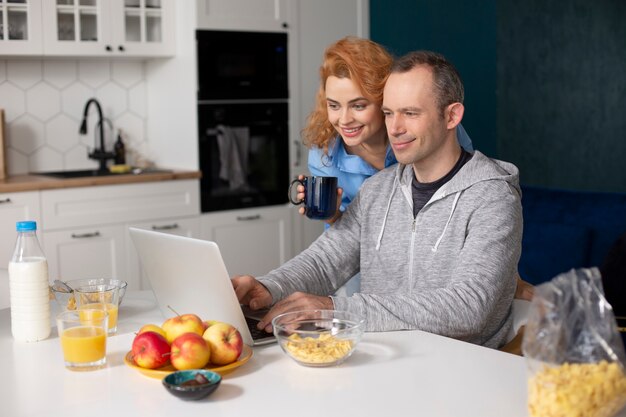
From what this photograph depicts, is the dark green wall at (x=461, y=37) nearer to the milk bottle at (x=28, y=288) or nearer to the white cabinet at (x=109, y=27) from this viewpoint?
the white cabinet at (x=109, y=27)

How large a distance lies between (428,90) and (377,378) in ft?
2.96

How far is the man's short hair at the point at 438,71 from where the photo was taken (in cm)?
229

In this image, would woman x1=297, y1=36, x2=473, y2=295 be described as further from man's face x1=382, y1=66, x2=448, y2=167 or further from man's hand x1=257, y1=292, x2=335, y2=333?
man's hand x1=257, y1=292, x2=335, y2=333

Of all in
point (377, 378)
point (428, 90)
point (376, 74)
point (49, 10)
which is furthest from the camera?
point (49, 10)

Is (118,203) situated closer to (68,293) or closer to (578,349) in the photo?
(68,293)

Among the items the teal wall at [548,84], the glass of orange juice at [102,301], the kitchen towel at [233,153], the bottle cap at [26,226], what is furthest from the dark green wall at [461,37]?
the bottle cap at [26,226]

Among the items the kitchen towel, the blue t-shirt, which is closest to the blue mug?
the blue t-shirt

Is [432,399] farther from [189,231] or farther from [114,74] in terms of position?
[114,74]

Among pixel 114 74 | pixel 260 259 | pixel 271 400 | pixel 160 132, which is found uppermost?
pixel 114 74

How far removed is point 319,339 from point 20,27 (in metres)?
3.20

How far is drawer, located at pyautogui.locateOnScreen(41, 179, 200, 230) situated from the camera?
166 inches

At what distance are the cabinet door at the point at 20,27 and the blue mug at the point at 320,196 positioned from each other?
2456 millimetres

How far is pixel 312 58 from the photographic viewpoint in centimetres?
498

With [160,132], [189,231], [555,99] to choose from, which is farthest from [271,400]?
[555,99]
